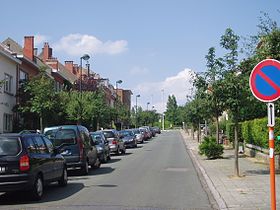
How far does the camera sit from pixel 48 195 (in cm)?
1299

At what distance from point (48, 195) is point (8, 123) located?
23807 millimetres

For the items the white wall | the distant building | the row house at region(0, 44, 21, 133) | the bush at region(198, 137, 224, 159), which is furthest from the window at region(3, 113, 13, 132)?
the distant building

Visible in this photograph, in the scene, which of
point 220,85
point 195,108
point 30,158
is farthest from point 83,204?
point 195,108

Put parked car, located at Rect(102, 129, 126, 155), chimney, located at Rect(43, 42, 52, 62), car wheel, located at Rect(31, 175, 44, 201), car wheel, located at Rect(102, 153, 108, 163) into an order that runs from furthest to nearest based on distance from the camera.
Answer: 1. chimney, located at Rect(43, 42, 52, 62)
2. parked car, located at Rect(102, 129, 126, 155)
3. car wheel, located at Rect(102, 153, 108, 163)
4. car wheel, located at Rect(31, 175, 44, 201)

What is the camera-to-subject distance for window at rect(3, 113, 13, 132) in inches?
1366

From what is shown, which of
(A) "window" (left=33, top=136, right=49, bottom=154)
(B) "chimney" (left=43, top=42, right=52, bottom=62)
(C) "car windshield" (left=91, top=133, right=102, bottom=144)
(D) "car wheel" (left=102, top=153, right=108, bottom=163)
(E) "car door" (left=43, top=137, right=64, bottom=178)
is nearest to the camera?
(A) "window" (left=33, top=136, right=49, bottom=154)

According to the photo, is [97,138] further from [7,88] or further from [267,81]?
[267,81]

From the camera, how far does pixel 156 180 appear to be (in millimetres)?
16547

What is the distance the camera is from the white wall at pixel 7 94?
33347 millimetres

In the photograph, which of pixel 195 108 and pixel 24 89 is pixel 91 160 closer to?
pixel 24 89

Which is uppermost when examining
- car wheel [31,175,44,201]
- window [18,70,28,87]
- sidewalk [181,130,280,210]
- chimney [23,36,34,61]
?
chimney [23,36,34,61]

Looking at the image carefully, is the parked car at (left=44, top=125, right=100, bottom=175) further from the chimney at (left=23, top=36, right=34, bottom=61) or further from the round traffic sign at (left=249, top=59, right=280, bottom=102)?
the chimney at (left=23, top=36, right=34, bottom=61)

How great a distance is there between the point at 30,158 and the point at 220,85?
308 inches

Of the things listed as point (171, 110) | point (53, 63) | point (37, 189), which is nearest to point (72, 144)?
point (37, 189)
